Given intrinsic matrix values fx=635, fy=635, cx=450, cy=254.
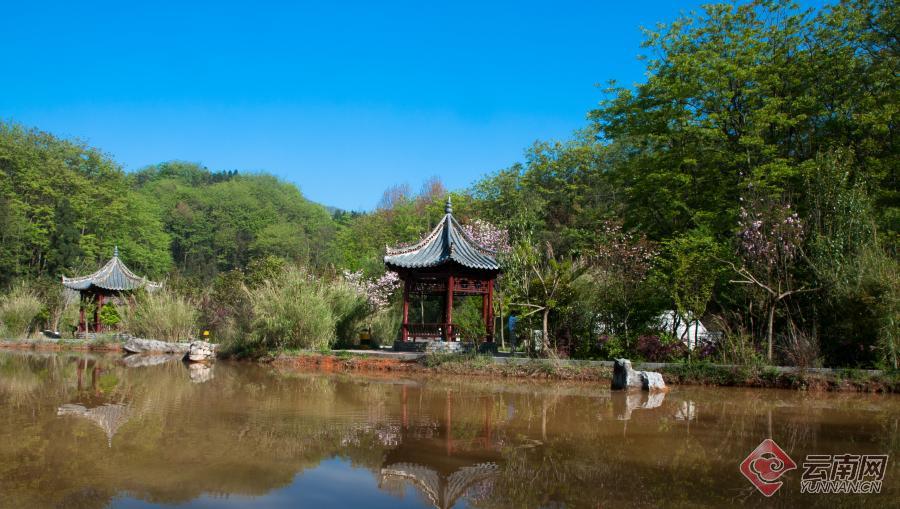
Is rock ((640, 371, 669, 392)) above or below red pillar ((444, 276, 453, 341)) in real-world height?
below

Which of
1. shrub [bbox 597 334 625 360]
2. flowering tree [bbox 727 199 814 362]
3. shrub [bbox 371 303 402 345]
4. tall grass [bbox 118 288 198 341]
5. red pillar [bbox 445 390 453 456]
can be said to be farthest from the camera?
tall grass [bbox 118 288 198 341]

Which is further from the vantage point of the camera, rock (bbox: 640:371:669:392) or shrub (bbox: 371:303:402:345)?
shrub (bbox: 371:303:402:345)

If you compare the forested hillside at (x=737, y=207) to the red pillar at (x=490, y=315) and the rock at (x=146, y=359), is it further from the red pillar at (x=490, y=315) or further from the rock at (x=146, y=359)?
the rock at (x=146, y=359)

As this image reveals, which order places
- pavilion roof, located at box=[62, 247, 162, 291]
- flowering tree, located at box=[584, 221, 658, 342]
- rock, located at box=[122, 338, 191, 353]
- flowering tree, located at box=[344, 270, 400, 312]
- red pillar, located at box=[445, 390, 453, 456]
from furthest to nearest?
pavilion roof, located at box=[62, 247, 162, 291] → flowering tree, located at box=[344, 270, 400, 312] → rock, located at box=[122, 338, 191, 353] → flowering tree, located at box=[584, 221, 658, 342] → red pillar, located at box=[445, 390, 453, 456]

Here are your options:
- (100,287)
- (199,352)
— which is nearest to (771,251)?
(199,352)

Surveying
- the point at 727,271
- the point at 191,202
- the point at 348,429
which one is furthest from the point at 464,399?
the point at 191,202

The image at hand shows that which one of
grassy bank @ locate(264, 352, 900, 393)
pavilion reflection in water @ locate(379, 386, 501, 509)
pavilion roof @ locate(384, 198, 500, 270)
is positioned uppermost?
pavilion roof @ locate(384, 198, 500, 270)

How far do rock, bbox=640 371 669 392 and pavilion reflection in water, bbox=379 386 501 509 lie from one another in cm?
470

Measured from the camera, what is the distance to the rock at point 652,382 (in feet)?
37.9

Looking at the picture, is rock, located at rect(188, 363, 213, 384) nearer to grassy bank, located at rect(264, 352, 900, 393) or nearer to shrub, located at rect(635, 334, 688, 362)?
grassy bank, located at rect(264, 352, 900, 393)

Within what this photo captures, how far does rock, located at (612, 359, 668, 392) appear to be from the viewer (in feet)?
38.1

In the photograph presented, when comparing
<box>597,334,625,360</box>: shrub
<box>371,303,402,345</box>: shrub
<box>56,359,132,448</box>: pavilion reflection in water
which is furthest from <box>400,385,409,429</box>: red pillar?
<box>371,303,402,345</box>: shrub

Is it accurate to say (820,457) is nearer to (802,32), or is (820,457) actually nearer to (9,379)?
(9,379)

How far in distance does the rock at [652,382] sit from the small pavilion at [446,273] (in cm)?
510
